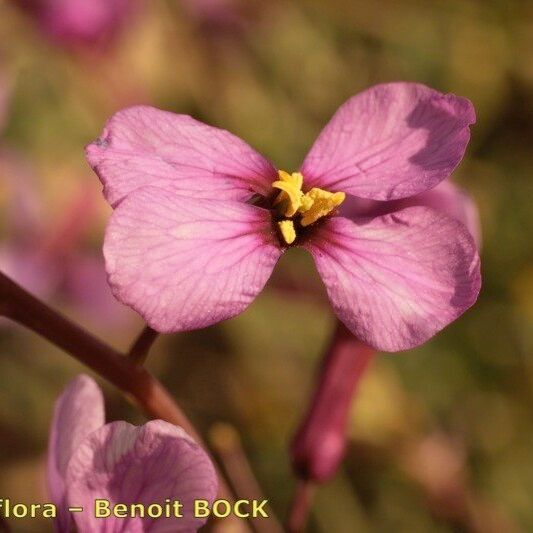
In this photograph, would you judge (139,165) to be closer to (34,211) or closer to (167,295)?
(167,295)

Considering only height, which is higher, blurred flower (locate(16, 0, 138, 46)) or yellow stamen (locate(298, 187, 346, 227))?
yellow stamen (locate(298, 187, 346, 227))

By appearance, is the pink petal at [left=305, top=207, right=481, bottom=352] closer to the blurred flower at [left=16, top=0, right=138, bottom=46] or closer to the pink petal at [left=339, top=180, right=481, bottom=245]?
the pink petal at [left=339, top=180, right=481, bottom=245]

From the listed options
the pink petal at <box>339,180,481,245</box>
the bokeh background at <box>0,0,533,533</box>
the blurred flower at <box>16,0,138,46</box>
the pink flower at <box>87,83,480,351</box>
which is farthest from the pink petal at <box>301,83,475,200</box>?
the blurred flower at <box>16,0,138,46</box>

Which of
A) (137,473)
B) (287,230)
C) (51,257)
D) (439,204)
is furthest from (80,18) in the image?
(137,473)

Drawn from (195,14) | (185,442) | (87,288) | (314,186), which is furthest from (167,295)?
(195,14)

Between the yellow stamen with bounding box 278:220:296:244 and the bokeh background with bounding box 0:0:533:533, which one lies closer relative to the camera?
the yellow stamen with bounding box 278:220:296:244

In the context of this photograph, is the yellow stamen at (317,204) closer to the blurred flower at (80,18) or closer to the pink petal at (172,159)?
the pink petal at (172,159)
